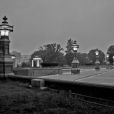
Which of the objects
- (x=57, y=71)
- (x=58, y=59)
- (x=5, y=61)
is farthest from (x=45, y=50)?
(x=5, y=61)

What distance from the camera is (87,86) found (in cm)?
677

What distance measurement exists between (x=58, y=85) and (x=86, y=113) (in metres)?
3.23

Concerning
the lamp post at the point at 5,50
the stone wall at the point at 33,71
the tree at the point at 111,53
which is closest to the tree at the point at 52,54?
the tree at the point at 111,53

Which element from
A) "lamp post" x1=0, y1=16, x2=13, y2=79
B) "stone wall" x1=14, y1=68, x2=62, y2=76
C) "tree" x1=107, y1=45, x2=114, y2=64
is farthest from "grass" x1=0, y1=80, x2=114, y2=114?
"tree" x1=107, y1=45, x2=114, y2=64

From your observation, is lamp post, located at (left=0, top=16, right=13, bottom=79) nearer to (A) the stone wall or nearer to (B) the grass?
(B) the grass

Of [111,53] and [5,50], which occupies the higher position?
[111,53]

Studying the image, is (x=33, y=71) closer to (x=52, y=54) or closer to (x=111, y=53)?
(x=52, y=54)

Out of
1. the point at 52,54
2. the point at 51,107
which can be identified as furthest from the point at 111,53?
the point at 51,107

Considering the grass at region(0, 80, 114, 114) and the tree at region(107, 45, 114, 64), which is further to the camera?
the tree at region(107, 45, 114, 64)

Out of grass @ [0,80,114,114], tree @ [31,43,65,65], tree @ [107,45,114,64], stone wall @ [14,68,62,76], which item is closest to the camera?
grass @ [0,80,114,114]

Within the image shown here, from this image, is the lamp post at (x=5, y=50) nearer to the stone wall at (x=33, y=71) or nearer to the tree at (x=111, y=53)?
the stone wall at (x=33, y=71)

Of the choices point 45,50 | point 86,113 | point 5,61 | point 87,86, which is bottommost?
point 86,113

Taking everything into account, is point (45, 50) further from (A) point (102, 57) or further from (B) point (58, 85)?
(B) point (58, 85)

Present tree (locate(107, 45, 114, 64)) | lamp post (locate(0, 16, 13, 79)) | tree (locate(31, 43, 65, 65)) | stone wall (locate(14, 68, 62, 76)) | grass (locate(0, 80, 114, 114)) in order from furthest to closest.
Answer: tree (locate(107, 45, 114, 64)) < tree (locate(31, 43, 65, 65)) < stone wall (locate(14, 68, 62, 76)) < lamp post (locate(0, 16, 13, 79)) < grass (locate(0, 80, 114, 114))
